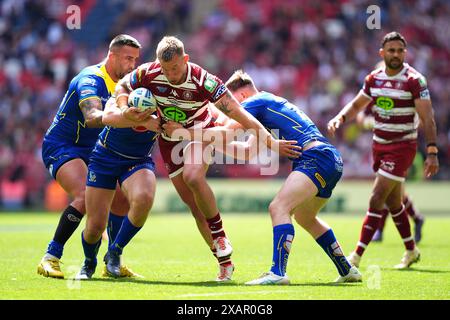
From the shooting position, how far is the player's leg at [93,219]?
9.02 m

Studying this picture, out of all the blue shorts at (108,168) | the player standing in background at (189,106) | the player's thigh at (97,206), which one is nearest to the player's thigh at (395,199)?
the player standing in background at (189,106)

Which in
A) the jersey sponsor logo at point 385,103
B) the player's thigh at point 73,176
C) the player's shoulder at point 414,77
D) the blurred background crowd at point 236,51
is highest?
the blurred background crowd at point 236,51

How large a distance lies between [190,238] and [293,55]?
1202cm

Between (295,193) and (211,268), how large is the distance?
2.33 metres

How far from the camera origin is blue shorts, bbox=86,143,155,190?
905 cm

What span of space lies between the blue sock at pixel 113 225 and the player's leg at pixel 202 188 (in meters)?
1.29

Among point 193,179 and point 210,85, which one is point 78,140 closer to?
point 193,179

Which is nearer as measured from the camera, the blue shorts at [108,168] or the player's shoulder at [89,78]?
the blue shorts at [108,168]

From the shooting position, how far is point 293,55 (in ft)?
86.6

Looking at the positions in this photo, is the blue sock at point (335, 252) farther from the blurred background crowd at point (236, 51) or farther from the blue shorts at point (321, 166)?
the blurred background crowd at point (236, 51)

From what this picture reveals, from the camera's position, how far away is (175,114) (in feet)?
28.5

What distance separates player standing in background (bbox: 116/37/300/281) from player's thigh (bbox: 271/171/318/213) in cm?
28

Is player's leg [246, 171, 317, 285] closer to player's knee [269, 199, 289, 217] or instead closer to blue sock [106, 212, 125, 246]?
player's knee [269, 199, 289, 217]

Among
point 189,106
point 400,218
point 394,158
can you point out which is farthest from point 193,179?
point 400,218
